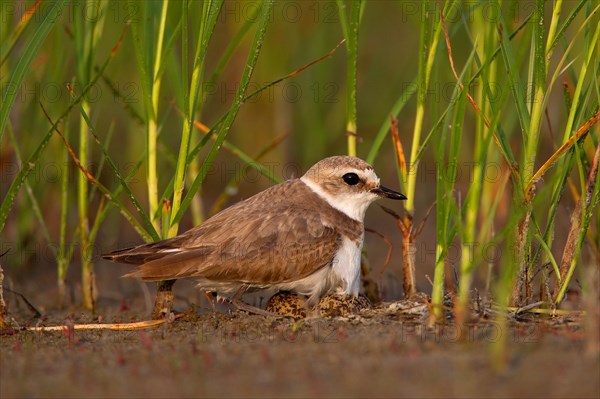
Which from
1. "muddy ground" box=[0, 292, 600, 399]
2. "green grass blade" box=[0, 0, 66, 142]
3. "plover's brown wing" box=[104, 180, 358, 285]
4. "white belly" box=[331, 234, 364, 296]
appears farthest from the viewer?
"white belly" box=[331, 234, 364, 296]

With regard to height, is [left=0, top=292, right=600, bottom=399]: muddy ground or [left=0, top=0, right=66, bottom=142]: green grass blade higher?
[left=0, top=0, right=66, bottom=142]: green grass blade

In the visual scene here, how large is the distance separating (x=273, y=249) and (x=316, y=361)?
5.62 ft

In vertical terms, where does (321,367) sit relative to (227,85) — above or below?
below

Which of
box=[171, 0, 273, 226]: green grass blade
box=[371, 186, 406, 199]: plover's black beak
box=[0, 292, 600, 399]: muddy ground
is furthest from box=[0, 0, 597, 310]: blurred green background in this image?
box=[0, 292, 600, 399]: muddy ground

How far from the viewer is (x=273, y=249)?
5.93 metres

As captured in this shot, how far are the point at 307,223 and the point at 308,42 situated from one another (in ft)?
15.7

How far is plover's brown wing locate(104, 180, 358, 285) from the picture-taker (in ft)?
19.0

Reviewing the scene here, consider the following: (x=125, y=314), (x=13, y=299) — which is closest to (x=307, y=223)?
(x=125, y=314)

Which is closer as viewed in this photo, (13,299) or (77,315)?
(77,315)

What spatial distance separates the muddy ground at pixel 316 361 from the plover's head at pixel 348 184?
112cm

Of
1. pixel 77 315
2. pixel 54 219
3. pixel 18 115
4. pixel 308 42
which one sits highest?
pixel 308 42

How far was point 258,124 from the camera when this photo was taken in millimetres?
10633

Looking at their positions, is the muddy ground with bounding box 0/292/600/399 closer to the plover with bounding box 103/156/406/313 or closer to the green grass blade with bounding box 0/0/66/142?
the plover with bounding box 103/156/406/313

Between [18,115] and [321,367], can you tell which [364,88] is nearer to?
[18,115]
